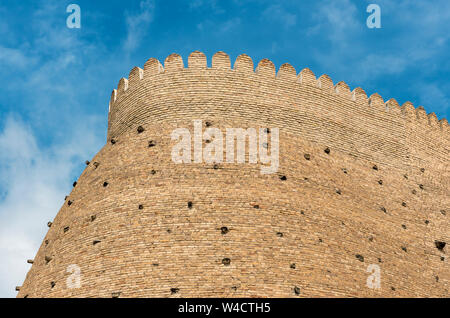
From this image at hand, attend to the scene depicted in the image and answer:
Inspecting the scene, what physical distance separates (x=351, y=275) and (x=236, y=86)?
5.29 meters

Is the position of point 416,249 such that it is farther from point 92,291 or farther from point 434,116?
point 92,291

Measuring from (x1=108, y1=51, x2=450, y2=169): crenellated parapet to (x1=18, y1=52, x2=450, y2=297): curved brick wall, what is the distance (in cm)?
3

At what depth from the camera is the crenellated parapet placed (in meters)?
15.0

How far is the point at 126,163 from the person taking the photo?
1438 cm

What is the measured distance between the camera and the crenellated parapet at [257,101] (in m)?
15.0

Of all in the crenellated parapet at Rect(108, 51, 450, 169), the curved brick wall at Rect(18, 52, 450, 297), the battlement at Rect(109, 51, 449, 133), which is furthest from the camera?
the battlement at Rect(109, 51, 449, 133)

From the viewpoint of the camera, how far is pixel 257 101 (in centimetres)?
1512

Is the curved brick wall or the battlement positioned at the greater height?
the battlement

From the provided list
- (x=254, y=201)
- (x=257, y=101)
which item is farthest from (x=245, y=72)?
(x=254, y=201)

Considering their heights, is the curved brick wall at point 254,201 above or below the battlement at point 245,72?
below

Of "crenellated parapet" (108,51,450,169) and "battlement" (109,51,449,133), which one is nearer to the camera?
"crenellated parapet" (108,51,450,169)

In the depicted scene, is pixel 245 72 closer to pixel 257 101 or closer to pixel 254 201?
pixel 257 101

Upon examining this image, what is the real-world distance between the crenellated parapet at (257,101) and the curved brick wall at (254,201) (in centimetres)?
3
